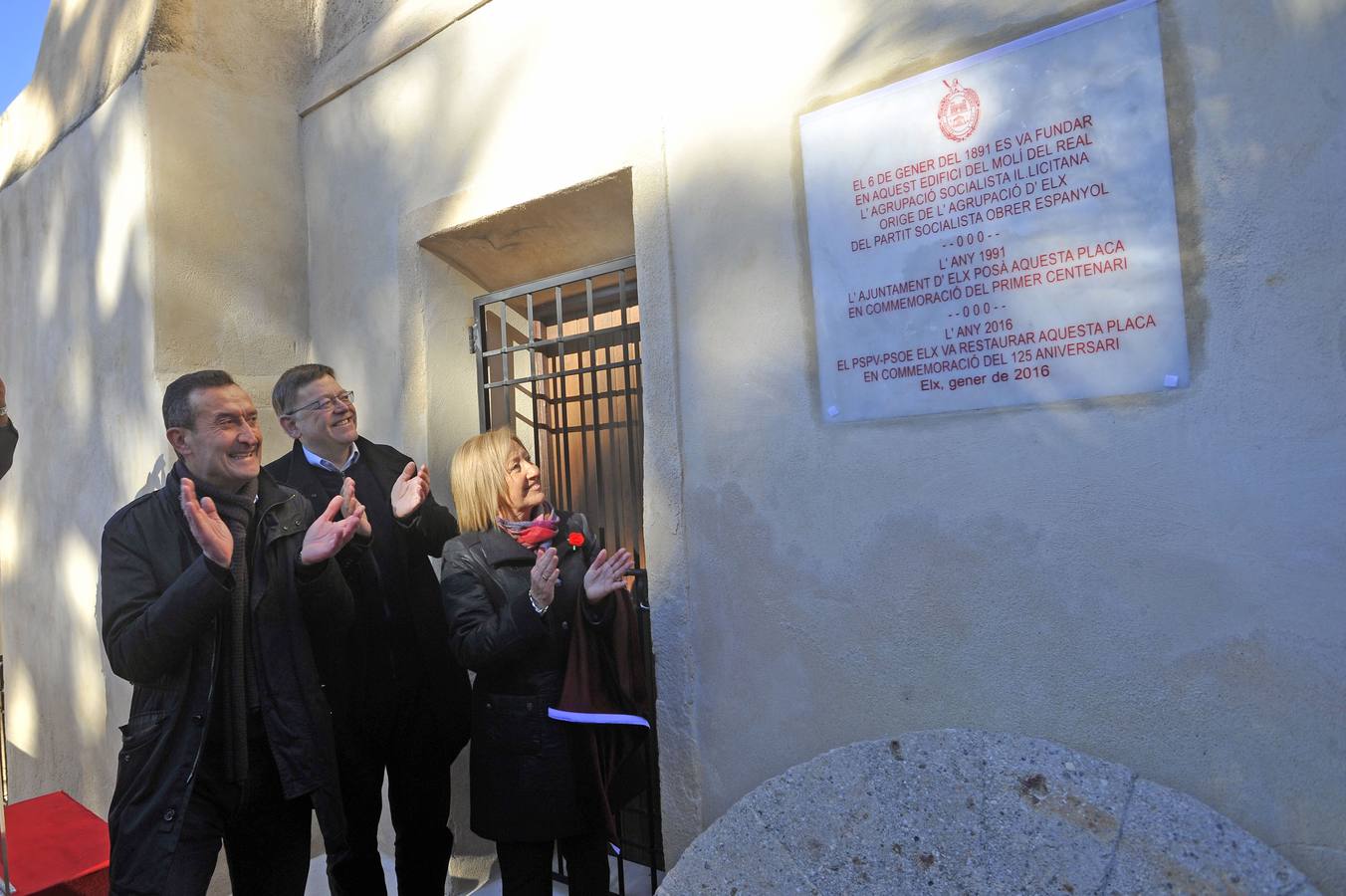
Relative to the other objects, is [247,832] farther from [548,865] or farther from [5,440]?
[5,440]

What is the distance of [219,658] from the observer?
2400mm

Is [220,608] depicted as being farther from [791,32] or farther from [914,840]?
[791,32]

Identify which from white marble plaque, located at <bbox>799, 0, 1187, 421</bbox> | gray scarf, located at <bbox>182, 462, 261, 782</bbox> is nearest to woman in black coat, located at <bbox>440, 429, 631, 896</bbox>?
gray scarf, located at <bbox>182, 462, 261, 782</bbox>

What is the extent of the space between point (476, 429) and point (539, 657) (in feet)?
4.91

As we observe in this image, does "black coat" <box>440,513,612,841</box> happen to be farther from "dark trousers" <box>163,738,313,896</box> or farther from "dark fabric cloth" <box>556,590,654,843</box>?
"dark trousers" <box>163,738,313,896</box>

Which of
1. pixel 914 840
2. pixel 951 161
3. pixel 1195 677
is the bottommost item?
pixel 914 840

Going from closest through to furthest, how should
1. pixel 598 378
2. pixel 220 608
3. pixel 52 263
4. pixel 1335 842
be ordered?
pixel 1335 842
pixel 220 608
pixel 598 378
pixel 52 263

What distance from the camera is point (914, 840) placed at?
2.09 meters

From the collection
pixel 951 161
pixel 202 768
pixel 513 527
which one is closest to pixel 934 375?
pixel 951 161

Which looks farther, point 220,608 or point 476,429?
point 476,429

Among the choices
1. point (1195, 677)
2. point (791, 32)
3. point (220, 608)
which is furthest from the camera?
point (791, 32)

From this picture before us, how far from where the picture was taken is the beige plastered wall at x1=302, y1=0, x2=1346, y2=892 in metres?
1.96

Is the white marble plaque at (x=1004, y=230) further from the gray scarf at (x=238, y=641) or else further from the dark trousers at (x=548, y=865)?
the gray scarf at (x=238, y=641)

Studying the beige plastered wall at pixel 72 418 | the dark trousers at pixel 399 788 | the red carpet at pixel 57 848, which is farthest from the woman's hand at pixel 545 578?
the beige plastered wall at pixel 72 418
